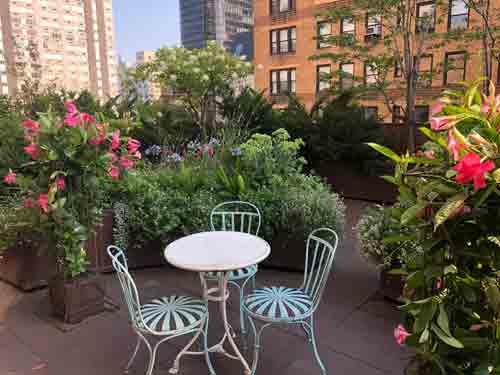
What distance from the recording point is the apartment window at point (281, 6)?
1972 cm

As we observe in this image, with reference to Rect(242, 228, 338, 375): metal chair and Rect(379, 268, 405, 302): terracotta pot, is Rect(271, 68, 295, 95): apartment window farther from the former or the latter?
Rect(242, 228, 338, 375): metal chair

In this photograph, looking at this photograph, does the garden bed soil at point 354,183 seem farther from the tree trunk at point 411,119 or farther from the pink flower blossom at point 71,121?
the pink flower blossom at point 71,121

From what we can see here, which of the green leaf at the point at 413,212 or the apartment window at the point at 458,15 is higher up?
the apartment window at the point at 458,15

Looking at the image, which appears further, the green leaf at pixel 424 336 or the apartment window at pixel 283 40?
the apartment window at pixel 283 40

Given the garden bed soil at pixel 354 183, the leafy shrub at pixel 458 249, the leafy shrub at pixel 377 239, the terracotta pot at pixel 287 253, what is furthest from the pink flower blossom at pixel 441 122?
the garden bed soil at pixel 354 183

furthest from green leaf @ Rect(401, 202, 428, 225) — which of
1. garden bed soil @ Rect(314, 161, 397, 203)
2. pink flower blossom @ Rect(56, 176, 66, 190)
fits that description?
garden bed soil @ Rect(314, 161, 397, 203)

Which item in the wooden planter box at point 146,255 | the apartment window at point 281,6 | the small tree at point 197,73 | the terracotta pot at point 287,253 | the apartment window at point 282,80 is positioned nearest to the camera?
the terracotta pot at point 287,253

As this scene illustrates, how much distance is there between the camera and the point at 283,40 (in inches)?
820

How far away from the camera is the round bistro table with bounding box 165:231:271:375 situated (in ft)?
6.64

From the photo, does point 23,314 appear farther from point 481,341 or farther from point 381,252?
point 481,341

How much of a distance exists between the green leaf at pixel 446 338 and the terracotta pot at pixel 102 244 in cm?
287

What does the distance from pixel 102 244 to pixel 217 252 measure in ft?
5.53

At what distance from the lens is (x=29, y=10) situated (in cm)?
4806

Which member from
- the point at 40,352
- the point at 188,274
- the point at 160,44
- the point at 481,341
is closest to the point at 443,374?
the point at 481,341
